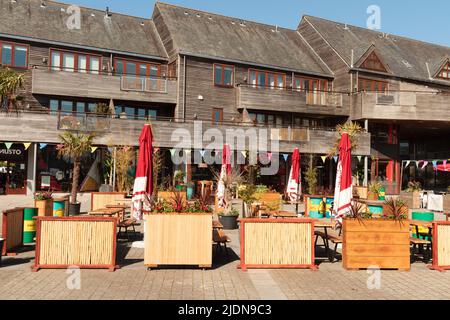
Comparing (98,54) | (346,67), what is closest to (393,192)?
(346,67)

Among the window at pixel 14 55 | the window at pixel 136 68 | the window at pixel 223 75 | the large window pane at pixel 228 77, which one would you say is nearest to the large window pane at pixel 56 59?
the window at pixel 14 55

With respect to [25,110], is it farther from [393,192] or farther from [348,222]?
[393,192]

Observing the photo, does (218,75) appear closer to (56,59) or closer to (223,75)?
(223,75)

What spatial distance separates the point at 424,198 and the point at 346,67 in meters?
13.1

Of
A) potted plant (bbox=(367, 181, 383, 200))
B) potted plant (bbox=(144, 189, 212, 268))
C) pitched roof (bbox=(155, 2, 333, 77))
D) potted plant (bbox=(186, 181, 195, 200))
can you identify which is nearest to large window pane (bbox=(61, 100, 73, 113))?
pitched roof (bbox=(155, 2, 333, 77))

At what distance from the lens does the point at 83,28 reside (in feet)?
90.8

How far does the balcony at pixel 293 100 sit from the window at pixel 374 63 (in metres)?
3.88

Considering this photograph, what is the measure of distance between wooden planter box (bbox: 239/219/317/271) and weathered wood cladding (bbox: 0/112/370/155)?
16.3m

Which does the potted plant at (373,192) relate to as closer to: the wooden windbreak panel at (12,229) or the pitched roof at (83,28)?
the pitched roof at (83,28)

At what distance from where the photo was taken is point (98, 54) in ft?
87.2

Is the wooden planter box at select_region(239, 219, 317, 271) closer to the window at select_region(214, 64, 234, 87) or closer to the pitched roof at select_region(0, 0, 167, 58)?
the window at select_region(214, 64, 234, 87)

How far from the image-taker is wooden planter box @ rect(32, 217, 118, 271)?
811 cm

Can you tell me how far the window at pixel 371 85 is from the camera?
3266cm

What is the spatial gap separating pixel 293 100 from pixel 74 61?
14249mm
